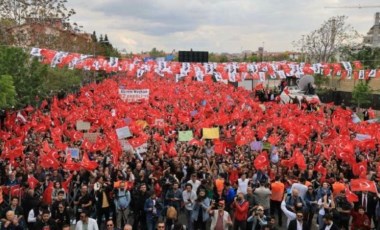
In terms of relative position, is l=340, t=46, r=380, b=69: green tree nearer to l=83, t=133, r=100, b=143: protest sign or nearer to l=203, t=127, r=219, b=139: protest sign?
l=203, t=127, r=219, b=139: protest sign

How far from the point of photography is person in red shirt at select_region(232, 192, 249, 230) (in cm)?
977

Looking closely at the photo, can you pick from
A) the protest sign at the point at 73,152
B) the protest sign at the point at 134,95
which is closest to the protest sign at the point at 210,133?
the protest sign at the point at 73,152

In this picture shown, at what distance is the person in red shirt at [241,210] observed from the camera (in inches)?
384

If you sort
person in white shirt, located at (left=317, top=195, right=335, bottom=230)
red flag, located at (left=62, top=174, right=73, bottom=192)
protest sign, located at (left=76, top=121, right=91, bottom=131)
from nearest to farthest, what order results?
person in white shirt, located at (left=317, top=195, right=335, bottom=230) < red flag, located at (left=62, top=174, right=73, bottom=192) < protest sign, located at (left=76, top=121, right=91, bottom=131)

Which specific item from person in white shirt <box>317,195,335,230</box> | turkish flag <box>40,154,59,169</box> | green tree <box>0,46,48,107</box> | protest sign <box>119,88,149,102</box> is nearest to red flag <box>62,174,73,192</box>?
turkish flag <box>40,154,59,169</box>

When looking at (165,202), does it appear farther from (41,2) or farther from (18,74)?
(41,2)

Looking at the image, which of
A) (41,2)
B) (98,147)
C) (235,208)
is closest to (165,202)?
(235,208)

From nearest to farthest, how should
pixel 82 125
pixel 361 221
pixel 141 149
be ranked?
pixel 361 221
pixel 141 149
pixel 82 125

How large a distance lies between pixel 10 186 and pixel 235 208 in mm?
5186

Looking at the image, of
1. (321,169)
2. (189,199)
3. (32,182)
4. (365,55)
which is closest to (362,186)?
(321,169)

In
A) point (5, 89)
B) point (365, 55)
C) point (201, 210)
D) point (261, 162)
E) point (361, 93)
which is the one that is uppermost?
point (365, 55)

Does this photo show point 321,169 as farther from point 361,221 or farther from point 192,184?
point 192,184

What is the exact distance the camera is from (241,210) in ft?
32.1

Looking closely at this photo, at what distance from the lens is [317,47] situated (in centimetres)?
6112
